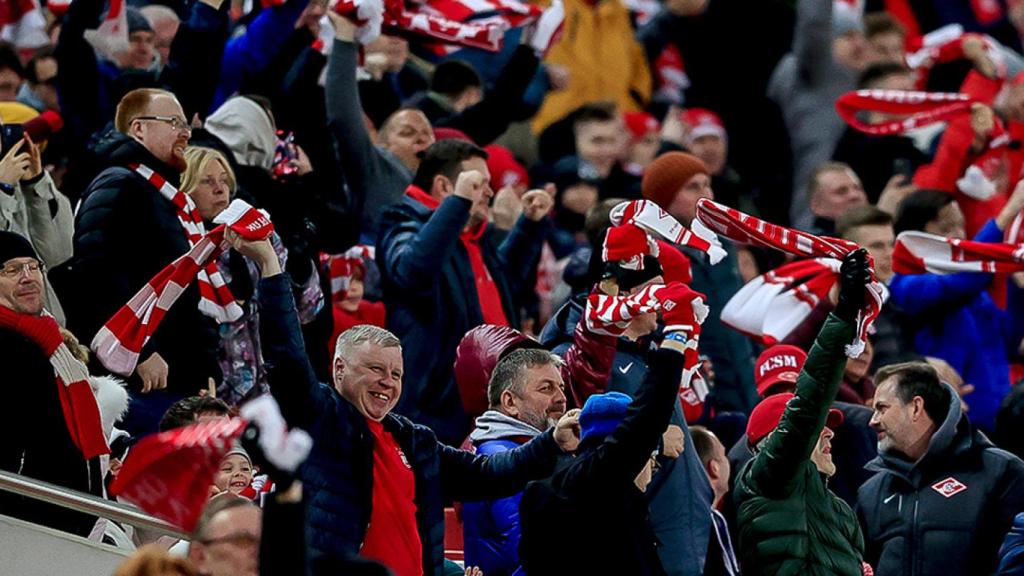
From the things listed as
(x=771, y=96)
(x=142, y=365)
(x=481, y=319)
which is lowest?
(x=771, y=96)

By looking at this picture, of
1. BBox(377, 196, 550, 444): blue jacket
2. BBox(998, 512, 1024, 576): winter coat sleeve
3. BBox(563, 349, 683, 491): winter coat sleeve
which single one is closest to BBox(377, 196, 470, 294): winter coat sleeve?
BBox(377, 196, 550, 444): blue jacket

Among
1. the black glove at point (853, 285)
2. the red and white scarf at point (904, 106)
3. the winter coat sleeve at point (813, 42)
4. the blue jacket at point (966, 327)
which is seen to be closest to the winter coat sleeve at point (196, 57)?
the black glove at point (853, 285)

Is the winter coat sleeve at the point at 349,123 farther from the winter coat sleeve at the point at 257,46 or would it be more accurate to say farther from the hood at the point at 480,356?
the hood at the point at 480,356

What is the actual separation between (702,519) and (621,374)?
0.77 m

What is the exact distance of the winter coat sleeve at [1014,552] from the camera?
8805 millimetres

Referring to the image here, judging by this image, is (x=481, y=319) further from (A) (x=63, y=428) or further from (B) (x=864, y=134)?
(B) (x=864, y=134)

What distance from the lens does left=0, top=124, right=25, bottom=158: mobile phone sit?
33.6ft

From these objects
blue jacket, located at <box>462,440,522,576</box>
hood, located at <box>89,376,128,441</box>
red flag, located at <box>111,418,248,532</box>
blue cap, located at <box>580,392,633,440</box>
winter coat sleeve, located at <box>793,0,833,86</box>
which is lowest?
winter coat sleeve, located at <box>793,0,833,86</box>

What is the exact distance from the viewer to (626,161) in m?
15.0

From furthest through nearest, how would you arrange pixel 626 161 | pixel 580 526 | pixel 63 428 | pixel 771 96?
pixel 771 96 < pixel 626 161 < pixel 63 428 < pixel 580 526

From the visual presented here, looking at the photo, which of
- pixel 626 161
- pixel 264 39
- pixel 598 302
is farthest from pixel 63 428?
pixel 626 161

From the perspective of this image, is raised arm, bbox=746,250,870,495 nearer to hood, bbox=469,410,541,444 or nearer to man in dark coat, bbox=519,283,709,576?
man in dark coat, bbox=519,283,709,576

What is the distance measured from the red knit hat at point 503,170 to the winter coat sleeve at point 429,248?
2.94 meters

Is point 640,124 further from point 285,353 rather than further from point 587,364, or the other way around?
point 285,353
